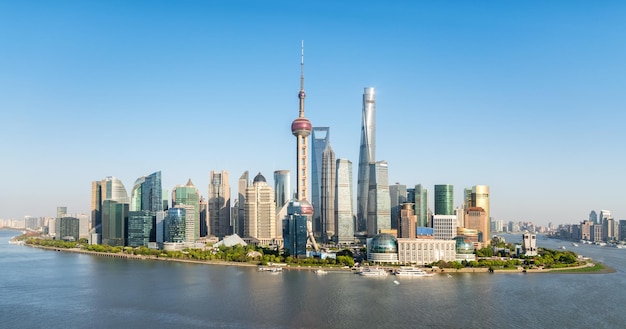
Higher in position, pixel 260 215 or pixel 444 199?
pixel 444 199

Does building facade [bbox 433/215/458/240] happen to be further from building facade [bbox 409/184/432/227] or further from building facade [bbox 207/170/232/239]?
building facade [bbox 207/170/232/239]

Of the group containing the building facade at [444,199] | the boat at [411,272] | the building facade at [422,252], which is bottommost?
the boat at [411,272]

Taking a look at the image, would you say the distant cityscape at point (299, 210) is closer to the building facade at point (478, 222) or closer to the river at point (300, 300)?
the building facade at point (478, 222)

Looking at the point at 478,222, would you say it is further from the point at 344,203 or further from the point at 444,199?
the point at 344,203

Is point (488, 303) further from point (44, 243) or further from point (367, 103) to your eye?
point (44, 243)

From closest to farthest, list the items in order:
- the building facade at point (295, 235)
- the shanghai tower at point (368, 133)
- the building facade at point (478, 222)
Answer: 1. the building facade at point (295, 235)
2. the building facade at point (478, 222)
3. the shanghai tower at point (368, 133)

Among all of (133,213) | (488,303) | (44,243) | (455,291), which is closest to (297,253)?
(455,291)

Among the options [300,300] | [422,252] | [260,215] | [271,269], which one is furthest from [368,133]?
[300,300]

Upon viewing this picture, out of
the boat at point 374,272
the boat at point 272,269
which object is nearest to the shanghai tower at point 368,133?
the boat at point 272,269
